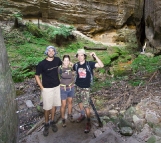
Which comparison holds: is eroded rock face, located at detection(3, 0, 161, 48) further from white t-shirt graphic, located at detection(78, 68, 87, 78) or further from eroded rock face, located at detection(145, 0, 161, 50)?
white t-shirt graphic, located at detection(78, 68, 87, 78)

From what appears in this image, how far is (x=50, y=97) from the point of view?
3736 mm

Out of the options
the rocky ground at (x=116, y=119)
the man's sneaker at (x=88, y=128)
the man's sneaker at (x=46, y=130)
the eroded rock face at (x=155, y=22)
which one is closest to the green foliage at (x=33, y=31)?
the eroded rock face at (x=155, y=22)

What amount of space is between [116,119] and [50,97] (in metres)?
1.77

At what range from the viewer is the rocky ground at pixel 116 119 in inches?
149

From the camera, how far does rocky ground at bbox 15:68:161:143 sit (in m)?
3.79

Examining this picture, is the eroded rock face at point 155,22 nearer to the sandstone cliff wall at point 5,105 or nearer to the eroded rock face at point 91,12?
the eroded rock face at point 91,12

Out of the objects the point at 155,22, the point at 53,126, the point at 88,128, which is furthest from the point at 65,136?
the point at 155,22

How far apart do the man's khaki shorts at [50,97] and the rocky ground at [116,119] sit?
0.74m

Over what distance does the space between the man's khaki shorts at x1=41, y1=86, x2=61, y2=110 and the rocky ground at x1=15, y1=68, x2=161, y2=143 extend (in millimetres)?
739

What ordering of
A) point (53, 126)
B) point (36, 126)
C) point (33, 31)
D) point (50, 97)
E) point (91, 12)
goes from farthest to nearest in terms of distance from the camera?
point (91, 12), point (33, 31), point (36, 126), point (53, 126), point (50, 97)

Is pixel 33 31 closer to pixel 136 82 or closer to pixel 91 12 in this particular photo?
pixel 91 12

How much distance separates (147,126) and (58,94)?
6.91ft

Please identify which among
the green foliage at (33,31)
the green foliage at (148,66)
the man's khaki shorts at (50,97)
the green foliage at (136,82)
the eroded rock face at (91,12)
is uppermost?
the eroded rock face at (91,12)

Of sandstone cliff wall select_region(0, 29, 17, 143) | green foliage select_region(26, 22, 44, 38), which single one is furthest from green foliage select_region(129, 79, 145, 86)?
green foliage select_region(26, 22, 44, 38)
